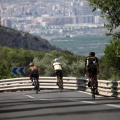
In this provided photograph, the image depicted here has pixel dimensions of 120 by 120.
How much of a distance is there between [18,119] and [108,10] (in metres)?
14.7

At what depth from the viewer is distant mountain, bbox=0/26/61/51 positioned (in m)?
164

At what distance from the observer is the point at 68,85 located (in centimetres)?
2853

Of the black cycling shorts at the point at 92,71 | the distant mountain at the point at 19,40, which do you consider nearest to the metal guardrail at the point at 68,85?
the black cycling shorts at the point at 92,71

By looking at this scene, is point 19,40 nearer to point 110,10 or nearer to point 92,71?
point 110,10

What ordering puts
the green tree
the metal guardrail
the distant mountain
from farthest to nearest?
the distant mountain
the green tree
the metal guardrail

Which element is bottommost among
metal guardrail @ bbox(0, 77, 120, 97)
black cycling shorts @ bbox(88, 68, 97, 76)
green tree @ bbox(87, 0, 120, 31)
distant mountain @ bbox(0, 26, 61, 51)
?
metal guardrail @ bbox(0, 77, 120, 97)

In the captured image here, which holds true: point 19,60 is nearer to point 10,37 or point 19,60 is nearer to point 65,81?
point 65,81

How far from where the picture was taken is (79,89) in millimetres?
27203

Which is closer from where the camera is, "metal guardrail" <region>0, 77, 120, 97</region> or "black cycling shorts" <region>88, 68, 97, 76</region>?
"black cycling shorts" <region>88, 68, 97, 76</region>

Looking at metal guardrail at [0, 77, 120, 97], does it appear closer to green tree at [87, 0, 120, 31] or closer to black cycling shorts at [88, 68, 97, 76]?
black cycling shorts at [88, 68, 97, 76]

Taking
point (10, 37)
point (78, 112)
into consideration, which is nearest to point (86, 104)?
point (78, 112)

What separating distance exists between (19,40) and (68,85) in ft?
462

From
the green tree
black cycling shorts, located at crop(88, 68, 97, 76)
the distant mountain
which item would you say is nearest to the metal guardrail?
black cycling shorts, located at crop(88, 68, 97, 76)

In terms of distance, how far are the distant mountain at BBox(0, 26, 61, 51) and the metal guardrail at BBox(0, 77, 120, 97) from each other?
12830 centimetres
